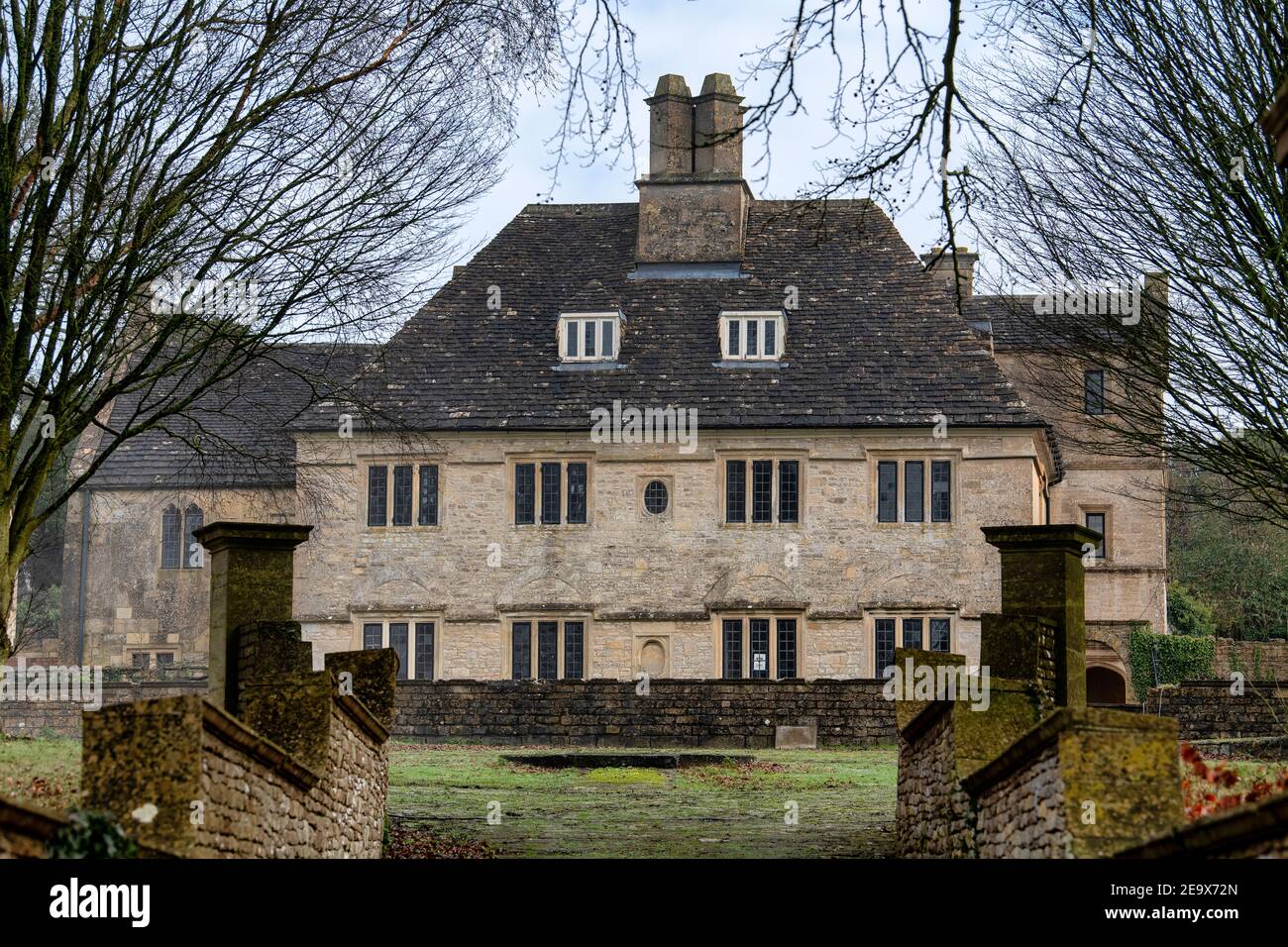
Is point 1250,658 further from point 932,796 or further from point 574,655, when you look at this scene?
point 932,796

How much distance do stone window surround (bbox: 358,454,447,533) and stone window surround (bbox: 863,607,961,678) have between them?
890 centimetres

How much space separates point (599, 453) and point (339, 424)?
5372 millimetres

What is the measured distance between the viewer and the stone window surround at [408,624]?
35.7 meters

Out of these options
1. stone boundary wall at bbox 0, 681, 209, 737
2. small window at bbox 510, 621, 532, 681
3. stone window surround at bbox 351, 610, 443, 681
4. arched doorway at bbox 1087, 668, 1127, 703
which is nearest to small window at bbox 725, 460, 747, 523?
small window at bbox 510, 621, 532, 681

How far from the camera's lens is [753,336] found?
3725 centimetres

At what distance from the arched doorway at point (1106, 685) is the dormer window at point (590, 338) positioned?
49.0 ft

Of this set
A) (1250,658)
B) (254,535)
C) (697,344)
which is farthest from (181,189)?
(1250,658)

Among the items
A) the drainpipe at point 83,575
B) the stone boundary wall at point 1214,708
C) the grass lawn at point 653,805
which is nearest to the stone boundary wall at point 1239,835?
the grass lawn at point 653,805

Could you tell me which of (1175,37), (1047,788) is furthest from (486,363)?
(1047,788)

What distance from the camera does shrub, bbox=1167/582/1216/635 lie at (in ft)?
164

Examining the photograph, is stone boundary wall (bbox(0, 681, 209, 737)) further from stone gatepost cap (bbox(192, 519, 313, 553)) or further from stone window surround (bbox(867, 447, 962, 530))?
stone window surround (bbox(867, 447, 962, 530))

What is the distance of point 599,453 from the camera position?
35969 millimetres

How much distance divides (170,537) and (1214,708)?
2908 centimetres
